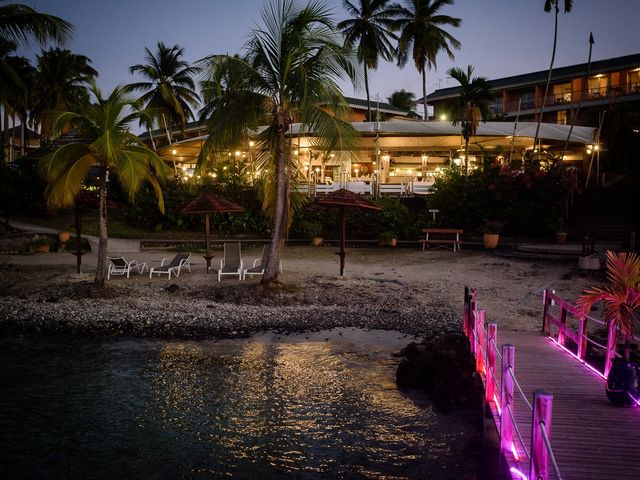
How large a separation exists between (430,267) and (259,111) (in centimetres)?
802

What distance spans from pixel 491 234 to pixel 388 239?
4268mm

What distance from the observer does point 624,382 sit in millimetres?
5500

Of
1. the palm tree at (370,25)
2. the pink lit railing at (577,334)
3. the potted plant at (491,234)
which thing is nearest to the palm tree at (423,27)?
the palm tree at (370,25)

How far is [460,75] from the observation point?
2544 cm

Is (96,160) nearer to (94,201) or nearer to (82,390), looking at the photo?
(94,201)

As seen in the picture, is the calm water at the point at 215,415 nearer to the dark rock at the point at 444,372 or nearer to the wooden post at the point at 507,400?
the dark rock at the point at 444,372

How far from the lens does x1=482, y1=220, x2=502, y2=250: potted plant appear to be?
20922 millimetres

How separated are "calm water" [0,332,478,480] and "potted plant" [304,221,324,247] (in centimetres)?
1282

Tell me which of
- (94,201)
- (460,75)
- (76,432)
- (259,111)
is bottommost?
(76,432)

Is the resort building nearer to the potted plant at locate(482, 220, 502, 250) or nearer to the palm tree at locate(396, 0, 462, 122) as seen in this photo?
the palm tree at locate(396, 0, 462, 122)

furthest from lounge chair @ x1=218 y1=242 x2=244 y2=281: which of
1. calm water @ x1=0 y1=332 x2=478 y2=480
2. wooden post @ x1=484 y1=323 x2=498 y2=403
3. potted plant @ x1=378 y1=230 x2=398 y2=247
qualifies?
wooden post @ x1=484 y1=323 x2=498 y2=403

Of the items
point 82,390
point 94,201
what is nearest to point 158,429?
point 82,390

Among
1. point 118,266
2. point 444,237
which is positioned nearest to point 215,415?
point 118,266

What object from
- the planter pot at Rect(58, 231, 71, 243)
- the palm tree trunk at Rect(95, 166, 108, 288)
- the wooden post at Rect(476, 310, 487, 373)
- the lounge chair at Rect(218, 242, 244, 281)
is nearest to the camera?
the wooden post at Rect(476, 310, 487, 373)
